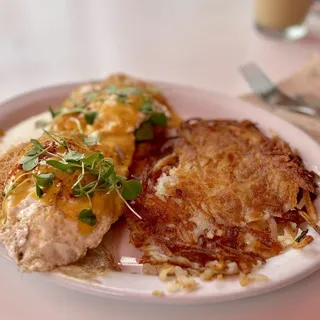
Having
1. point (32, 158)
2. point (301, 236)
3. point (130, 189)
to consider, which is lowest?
point (301, 236)

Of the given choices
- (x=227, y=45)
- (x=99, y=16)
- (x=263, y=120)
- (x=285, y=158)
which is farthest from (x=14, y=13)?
(x=285, y=158)

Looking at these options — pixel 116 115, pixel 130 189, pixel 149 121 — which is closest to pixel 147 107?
pixel 149 121

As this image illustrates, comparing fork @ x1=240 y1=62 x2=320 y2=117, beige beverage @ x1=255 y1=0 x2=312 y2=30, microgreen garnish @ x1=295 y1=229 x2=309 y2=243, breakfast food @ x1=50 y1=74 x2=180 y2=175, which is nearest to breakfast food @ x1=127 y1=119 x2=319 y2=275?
microgreen garnish @ x1=295 y1=229 x2=309 y2=243

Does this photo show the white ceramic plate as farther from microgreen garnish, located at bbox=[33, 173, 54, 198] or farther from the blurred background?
the blurred background

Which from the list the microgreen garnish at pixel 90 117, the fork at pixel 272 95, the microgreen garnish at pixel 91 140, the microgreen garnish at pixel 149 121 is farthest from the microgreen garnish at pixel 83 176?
the fork at pixel 272 95

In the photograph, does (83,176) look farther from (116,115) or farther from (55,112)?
(55,112)

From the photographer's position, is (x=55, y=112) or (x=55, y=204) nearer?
(x=55, y=204)
